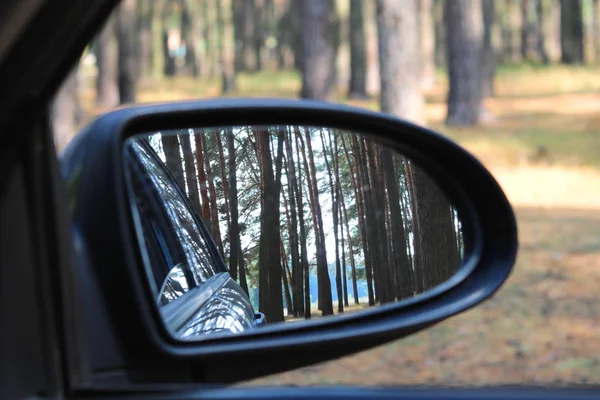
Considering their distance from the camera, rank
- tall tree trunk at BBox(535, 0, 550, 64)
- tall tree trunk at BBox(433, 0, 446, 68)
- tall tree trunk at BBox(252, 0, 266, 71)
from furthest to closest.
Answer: tall tree trunk at BBox(252, 0, 266, 71)
tall tree trunk at BBox(535, 0, 550, 64)
tall tree trunk at BBox(433, 0, 446, 68)

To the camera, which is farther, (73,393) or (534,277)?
(534,277)

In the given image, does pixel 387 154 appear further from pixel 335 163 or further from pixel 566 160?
pixel 566 160

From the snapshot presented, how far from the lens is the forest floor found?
5949mm

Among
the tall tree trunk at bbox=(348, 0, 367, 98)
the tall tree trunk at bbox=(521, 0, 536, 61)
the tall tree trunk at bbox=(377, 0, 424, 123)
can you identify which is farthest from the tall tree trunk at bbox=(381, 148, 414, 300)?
the tall tree trunk at bbox=(521, 0, 536, 61)

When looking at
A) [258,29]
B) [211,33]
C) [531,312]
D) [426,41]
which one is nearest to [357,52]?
[426,41]

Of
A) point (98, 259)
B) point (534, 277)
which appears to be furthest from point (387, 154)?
point (534, 277)

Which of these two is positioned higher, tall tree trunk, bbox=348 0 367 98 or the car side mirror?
tall tree trunk, bbox=348 0 367 98

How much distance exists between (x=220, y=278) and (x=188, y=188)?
0.19 metres

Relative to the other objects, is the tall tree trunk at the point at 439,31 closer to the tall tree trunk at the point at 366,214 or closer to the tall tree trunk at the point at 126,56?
the tall tree trunk at the point at 126,56

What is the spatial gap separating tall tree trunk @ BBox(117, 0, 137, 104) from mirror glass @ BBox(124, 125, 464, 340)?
22.9m

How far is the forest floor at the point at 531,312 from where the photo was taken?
19.5 feet

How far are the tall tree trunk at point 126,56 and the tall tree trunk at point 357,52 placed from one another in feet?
24.9

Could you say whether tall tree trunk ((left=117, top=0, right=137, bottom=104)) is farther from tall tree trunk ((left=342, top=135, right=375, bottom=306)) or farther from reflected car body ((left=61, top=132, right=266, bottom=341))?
reflected car body ((left=61, top=132, right=266, bottom=341))

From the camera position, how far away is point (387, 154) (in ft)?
6.94
